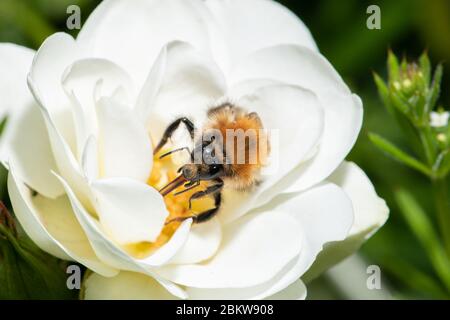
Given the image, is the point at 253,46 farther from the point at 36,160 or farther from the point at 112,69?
the point at 36,160

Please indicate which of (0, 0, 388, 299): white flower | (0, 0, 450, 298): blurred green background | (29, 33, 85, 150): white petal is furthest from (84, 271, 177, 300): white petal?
(0, 0, 450, 298): blurred green background

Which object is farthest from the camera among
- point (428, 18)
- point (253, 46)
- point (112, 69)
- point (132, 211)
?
point (428, 18)

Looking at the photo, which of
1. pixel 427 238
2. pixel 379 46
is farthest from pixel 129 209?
pixel 379 46

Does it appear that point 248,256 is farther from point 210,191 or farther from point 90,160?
point 90,160

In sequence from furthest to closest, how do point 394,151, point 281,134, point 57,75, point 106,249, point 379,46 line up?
point 379,46, point 394,151, point 281,134, point 57,75, point 106,249

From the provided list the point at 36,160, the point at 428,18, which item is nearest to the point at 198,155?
the point at 36,160

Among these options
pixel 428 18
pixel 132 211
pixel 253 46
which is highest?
pixel 253 46
